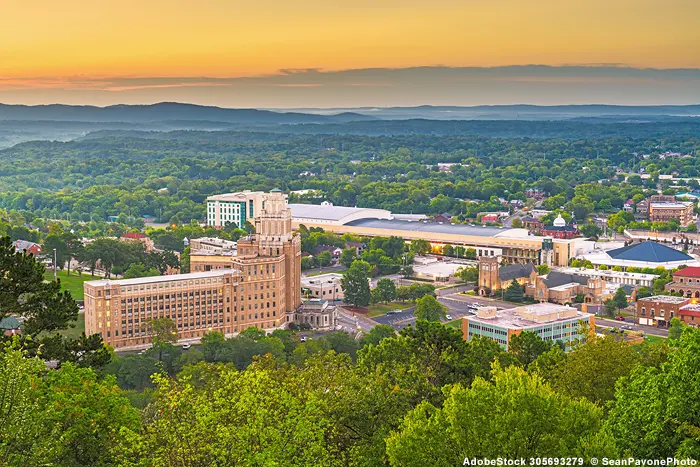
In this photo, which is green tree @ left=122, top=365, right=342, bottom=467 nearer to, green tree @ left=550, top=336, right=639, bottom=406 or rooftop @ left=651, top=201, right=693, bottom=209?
green tree @ left=550, top=336, right=639, bottom=406

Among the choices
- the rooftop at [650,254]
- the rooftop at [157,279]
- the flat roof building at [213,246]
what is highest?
the rooftop at [157,279]

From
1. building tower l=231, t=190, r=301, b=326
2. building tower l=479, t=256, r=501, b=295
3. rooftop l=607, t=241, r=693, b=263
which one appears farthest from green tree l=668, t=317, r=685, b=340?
rooftop l=607, t=241, r=693, b=263

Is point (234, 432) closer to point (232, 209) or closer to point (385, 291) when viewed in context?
point (385, 291)

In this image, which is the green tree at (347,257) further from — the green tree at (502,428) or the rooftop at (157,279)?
the green tree at (502,428)

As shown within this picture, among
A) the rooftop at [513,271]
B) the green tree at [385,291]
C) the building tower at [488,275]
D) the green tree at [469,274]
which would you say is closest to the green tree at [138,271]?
the green tree at [385,291]

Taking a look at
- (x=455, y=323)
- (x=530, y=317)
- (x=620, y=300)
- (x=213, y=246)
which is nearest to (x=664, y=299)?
(x=620, y=300)

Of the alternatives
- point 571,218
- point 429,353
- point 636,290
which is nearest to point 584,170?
point 571,218
